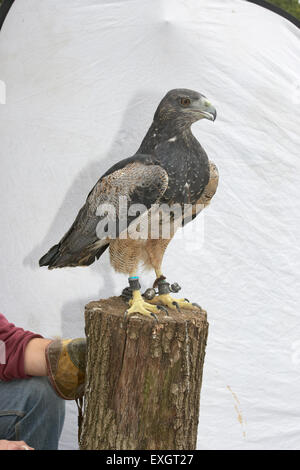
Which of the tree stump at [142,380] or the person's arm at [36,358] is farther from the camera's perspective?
the person's arm at [36,358]

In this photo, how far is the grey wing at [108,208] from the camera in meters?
1.12

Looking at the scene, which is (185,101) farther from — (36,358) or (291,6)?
(291,6)

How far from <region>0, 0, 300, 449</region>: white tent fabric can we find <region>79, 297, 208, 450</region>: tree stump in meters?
0.66

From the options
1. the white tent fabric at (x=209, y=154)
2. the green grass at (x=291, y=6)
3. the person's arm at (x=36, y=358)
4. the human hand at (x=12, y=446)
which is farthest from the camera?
the green grass at (x=291, y=6)

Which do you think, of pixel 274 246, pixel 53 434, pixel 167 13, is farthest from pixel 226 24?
pixel 53 434

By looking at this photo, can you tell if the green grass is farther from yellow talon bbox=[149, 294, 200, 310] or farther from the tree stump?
the tree stump

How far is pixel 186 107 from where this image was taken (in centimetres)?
114

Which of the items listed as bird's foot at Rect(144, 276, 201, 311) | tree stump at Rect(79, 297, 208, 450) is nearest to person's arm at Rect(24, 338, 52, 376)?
tree stump at Rect(79, 297, 208, 450)

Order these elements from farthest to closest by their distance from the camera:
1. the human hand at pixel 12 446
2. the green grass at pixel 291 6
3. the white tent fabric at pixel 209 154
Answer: the green grass at pixel 291 6
the white tent fabric at pixel 209 154
the human hand at pixel 12 446

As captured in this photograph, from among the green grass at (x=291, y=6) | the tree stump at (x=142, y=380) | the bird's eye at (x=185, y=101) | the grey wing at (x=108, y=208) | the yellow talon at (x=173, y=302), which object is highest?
the green grass at (x=291, y=6)

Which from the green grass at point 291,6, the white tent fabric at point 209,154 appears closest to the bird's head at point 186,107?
the white tent fabric at point 209,154

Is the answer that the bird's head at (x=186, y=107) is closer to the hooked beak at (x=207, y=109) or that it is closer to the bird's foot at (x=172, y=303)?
the hooked beak at (x=207, y=109)

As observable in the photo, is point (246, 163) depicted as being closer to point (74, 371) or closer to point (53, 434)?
point (74, 371)

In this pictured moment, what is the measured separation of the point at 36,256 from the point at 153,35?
34.0 inches
